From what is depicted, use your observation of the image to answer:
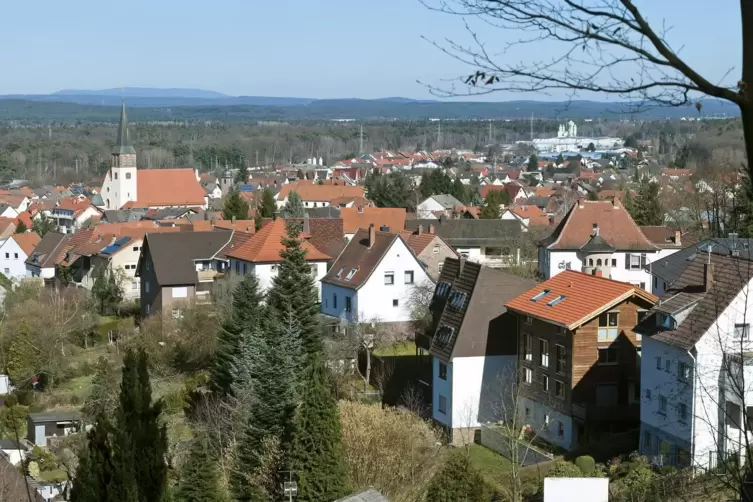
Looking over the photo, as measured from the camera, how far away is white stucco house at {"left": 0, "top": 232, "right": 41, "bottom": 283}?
47.2 metres

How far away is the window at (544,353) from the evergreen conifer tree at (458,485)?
6.55 meters

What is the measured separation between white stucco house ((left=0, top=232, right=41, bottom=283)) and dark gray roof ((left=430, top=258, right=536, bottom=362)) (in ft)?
92.9

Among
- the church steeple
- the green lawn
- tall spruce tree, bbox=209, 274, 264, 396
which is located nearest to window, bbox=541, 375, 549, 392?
tall spruce tree, bbox=209, 274, 264, 396

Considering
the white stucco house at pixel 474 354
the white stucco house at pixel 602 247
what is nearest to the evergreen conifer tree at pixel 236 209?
the white stucco house at pixel 602 247

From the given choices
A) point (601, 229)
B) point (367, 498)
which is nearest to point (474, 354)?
point (367, 498)

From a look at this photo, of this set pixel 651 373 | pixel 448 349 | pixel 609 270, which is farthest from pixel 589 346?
pixel 609 270

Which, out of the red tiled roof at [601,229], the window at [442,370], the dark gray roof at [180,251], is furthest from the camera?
the red tiled roof at [601,229]

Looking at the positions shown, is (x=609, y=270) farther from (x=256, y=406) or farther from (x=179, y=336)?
(x=256, y=406)

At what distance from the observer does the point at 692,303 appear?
18391mm

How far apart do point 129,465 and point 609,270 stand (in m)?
25.3

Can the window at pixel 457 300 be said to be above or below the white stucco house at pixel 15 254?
above

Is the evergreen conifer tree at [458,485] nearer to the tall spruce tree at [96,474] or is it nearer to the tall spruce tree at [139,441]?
the tall spruce tree at [139,441]

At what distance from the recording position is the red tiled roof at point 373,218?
146ft

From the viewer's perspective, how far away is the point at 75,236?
4412 centimetres
